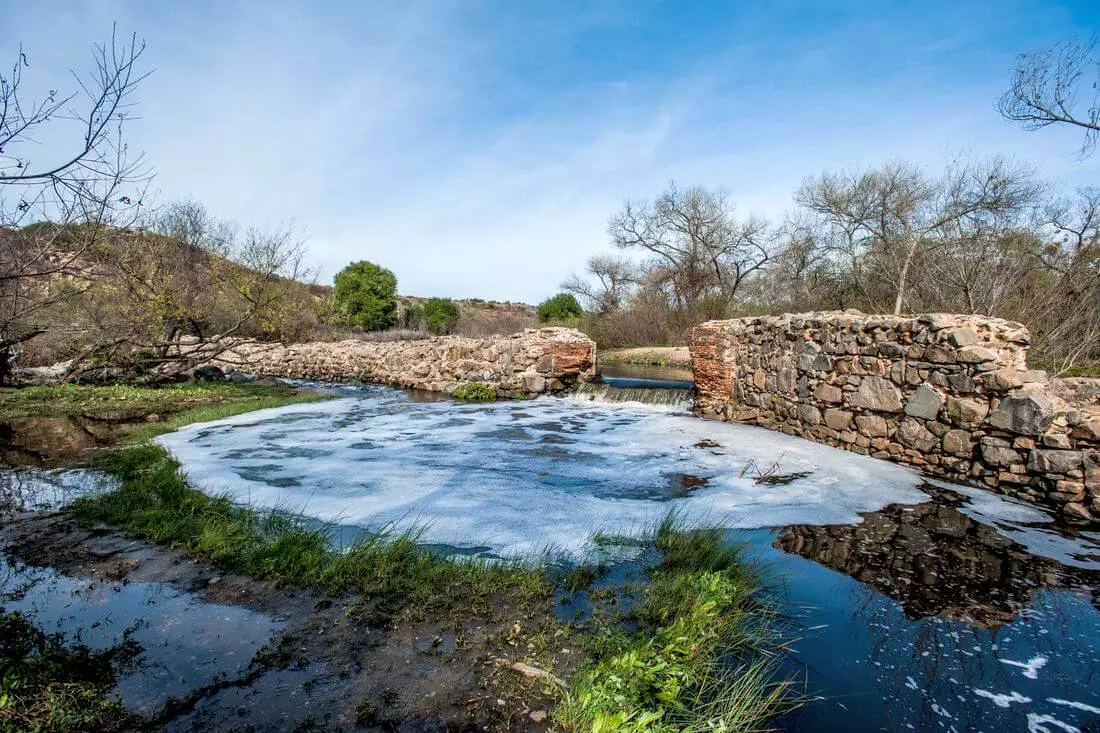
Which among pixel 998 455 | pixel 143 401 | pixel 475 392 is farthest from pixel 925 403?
pixel 143 401

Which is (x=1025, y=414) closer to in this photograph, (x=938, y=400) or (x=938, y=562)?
(x=938, y=400)

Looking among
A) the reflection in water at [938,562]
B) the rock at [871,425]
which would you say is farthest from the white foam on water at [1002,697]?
the rock at [871,425]

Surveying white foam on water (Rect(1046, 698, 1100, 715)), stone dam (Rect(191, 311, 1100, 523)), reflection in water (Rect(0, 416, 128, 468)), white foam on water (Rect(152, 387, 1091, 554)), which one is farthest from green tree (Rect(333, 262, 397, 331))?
white foam on water (Rect(1046, 698, 1100, 715))

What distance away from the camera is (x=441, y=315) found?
1230 inches

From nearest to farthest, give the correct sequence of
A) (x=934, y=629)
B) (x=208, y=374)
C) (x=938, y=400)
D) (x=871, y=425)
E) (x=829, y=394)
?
(x=934, y=629), (x=938, y=400), (x=871, y=425), (x=829, y=394), (x=208, y=374)

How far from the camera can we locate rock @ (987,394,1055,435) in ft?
15.3

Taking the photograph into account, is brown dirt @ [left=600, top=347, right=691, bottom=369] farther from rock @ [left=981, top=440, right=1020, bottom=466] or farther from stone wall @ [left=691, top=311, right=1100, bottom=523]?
rock @ [left=981, top=440, right=1020, bottom=466]

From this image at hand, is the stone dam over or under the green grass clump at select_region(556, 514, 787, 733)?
over

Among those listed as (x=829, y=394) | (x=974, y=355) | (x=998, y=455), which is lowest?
(x=998, y=455)

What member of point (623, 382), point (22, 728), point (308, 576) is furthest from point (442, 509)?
point (623, 382)

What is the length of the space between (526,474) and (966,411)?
4.77m

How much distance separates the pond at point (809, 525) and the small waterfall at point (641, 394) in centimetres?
156

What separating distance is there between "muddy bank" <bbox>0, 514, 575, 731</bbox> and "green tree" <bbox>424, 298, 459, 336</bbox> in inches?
1072

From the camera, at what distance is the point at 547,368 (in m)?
12.6
